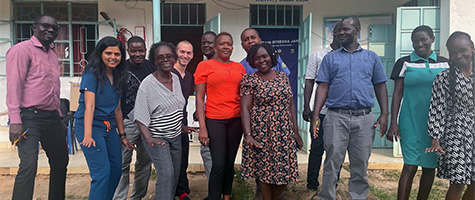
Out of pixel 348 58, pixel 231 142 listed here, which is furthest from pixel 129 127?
pixel 348 58

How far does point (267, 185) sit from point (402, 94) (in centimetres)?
152

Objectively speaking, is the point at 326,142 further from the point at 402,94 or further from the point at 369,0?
the point at 369,0

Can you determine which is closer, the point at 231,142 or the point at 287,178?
the point at 287,178

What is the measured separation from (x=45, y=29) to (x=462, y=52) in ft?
11.8

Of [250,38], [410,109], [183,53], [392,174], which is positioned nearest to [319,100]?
[410,109]

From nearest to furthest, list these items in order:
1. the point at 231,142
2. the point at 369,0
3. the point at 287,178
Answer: the point at 287,178 < the point at 231,142 < the point at 369,0

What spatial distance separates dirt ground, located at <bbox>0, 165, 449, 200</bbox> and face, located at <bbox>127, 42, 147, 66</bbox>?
1.67 meters

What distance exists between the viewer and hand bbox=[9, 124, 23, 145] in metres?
2.70

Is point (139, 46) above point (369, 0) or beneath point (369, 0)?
beneath

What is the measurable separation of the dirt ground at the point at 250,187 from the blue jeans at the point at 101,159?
4.25 ft

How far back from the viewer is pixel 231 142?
10.3 feet

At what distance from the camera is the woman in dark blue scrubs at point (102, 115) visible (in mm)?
2656

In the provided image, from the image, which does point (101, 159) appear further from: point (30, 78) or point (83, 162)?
point (83, 162)

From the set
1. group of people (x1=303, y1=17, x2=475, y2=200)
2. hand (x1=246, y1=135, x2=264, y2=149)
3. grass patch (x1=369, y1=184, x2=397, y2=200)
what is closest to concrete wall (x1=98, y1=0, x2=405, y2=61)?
grass patch (x1=369, y1=184, x2=397, y2=200)
